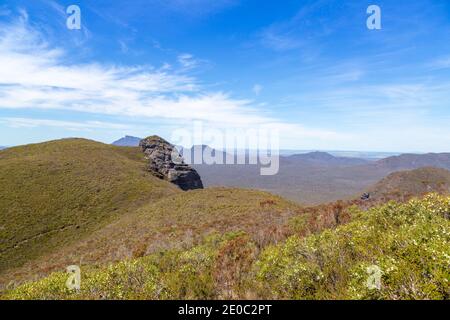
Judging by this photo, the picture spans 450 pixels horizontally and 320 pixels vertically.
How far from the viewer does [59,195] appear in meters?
59.5

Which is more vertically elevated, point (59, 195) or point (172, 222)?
point (172, 222)

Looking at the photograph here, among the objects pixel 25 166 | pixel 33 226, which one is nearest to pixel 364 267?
pixel 33 226

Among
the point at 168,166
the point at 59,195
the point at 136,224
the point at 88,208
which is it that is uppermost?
the point at 168,166

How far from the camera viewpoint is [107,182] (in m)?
68.4

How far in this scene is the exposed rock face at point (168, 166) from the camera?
303 feet

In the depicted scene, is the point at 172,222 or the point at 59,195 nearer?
the point at 172,222

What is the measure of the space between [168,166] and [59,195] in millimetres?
39581

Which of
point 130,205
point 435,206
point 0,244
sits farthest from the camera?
point 130,205

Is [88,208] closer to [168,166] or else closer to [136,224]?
[136,224]

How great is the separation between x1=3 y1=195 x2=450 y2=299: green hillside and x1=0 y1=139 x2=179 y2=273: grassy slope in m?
38.4

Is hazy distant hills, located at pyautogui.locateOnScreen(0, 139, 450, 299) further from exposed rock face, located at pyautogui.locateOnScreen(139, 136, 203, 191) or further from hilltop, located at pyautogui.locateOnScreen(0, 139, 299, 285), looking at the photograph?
exposed rock face, located at pyautogui.locateOnScreen(139, 136, 203, 191)

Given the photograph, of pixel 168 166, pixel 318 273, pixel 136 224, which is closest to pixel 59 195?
pixel 136 224
